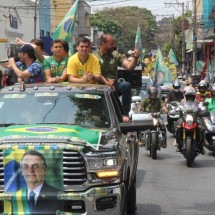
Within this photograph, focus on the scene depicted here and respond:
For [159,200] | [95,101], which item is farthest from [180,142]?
[95,101]

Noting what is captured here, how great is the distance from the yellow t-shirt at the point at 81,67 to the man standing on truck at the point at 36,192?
3.30m

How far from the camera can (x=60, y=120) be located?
7.78 m

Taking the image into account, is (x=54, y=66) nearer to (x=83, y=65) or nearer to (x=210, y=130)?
(x=83, y=65)

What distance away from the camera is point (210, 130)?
15953mm

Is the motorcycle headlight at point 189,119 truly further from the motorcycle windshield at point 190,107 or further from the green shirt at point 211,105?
the green shirt at point 211,105

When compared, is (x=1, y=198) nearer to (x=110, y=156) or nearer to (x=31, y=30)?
(x=110, y=156)

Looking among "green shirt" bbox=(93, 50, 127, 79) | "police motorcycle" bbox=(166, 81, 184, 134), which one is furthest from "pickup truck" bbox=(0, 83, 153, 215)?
"police motorcycle" bbox=(166, 81, 184, 134)

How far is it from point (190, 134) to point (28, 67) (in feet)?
18.0

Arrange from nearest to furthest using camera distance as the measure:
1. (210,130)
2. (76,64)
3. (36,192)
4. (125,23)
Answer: (36,192), (76,64), (210,130), (125,23)

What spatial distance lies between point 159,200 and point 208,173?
10.1ft

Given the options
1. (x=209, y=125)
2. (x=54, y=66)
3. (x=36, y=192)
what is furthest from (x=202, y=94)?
(x=36, y=192)

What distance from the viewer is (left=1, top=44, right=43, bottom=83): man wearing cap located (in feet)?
31.9

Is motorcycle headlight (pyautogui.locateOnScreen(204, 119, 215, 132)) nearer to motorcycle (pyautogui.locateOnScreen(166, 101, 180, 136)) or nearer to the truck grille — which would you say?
motorcycle (pyautogui.locateOnScreen(166, 101, 180, 136))

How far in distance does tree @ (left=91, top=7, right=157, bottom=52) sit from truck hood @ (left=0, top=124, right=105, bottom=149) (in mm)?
94861
